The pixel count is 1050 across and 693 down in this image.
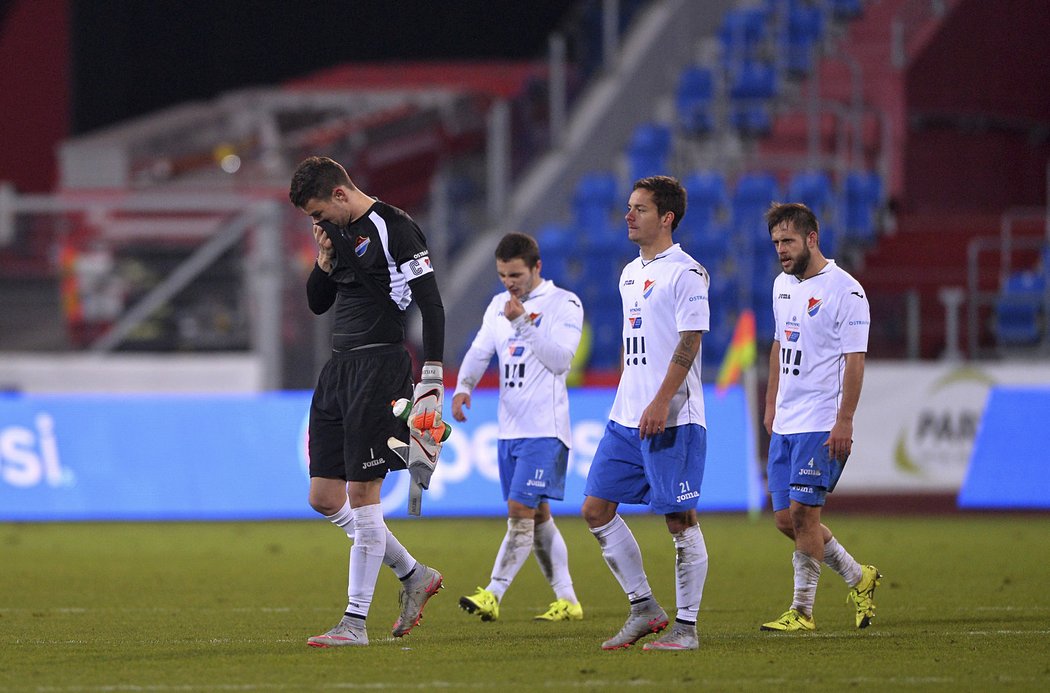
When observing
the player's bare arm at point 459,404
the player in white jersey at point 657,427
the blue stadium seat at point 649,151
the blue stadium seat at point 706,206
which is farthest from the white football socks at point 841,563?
the blue stadium seat at point 649,151

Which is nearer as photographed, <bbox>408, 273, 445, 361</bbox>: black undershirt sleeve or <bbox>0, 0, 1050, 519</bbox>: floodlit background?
<bbox>408, 273, 445, 361</bbox>: black undershirt sleeve

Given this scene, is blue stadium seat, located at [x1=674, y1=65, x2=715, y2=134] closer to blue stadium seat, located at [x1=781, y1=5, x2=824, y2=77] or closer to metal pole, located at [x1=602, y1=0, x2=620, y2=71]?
metal pole, located at [x1=602, y1=0, x2=620, y2=71]

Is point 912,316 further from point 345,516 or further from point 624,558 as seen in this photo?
point 345,516

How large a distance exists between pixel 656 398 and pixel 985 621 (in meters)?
2.53

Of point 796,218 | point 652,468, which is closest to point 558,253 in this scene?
point 796,218

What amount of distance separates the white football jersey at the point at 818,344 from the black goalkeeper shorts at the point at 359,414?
1970 mm

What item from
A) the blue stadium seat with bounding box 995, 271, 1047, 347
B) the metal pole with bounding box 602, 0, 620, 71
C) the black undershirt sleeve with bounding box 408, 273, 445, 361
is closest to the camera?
the black undershirt sleeve with bounding box 408, 273, 445, 361

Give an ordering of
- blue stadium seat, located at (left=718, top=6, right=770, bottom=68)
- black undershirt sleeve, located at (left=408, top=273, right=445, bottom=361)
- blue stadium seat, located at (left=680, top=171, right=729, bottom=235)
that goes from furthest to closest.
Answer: blue stadium seat, located at (left=718, top=6, right=770, bottom=68) → blue stadium seat, located at (left=680, top=171, right=729, bottom=235) → black undershirt sleeve, located at (left=408, top=273, right=445, bottom=361)

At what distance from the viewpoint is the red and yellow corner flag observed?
16188mm

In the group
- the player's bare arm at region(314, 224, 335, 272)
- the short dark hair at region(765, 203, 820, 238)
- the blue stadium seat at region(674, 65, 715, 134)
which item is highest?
the blue stadium seat at region(674, 65, 715, 134)

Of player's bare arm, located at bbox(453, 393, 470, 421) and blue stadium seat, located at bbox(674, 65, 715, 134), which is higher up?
blue stadium seat, located at bbox(674, 65, 715, 134)

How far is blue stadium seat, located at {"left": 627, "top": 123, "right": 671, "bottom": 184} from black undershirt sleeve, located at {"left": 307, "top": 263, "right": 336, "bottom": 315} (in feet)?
46.1

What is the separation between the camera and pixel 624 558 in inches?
299

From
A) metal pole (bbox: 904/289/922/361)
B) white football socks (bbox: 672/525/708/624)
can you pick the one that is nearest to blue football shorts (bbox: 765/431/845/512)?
white football socks (bbox: 672/525/708/624)
